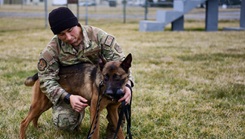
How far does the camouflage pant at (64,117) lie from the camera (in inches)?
155

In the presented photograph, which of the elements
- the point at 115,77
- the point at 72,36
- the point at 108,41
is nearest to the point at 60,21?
the point at 72,36

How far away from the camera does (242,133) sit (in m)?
4.01

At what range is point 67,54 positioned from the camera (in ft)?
12.3

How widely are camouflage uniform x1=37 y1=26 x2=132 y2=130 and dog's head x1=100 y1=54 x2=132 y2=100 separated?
50 centimetres

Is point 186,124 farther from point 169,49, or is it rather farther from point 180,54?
point 169,49

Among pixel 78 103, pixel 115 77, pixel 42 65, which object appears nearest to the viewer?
pixel 115 77

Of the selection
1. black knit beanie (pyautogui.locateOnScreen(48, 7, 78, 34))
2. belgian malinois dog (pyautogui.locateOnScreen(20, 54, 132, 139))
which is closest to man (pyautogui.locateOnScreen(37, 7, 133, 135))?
black knit beanie (pyautogui.locateOnScreen(48, 7, 78, 34))

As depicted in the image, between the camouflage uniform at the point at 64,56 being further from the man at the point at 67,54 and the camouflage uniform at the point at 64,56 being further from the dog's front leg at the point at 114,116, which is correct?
the dog's front leg at the point at 114,116

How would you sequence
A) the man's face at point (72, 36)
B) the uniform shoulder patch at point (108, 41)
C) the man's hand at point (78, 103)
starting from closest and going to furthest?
the man's hand at point (78, 103), the man's face at point (72, 36), the uniform shoulder patch at point (108, 41)

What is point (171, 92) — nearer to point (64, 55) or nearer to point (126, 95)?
point (64, 55)

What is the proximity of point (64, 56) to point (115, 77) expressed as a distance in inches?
33.9

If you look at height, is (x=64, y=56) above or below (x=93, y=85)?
above

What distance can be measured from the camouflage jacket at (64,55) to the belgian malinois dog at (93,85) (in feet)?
0.32

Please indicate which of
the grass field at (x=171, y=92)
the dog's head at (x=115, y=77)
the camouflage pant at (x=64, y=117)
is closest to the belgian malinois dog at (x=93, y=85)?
the dog's head at (x=115, y=77)
